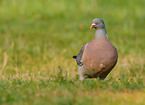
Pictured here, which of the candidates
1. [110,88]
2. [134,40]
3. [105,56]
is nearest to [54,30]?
[134,40]

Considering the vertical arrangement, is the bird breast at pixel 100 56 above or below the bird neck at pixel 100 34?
below

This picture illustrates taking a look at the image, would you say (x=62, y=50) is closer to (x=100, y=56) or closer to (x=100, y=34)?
(x=100, y=34)

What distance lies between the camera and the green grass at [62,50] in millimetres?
5168

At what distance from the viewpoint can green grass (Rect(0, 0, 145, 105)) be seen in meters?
5.17

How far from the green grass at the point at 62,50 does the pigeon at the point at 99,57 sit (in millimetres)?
309

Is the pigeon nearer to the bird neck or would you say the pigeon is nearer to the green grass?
the bird neck

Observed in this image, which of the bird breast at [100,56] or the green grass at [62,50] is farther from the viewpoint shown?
the bird breast at [100,56]

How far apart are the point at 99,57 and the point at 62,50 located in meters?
6.30

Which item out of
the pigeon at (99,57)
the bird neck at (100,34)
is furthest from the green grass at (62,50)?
the bird neck at (100,34)

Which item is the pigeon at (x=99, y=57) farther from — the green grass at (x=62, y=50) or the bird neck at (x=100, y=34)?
the green grass at (x=62, y=50)

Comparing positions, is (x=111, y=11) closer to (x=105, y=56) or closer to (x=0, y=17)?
(x=0, y=17)

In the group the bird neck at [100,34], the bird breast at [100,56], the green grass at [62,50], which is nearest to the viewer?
the green grass at [62,50]

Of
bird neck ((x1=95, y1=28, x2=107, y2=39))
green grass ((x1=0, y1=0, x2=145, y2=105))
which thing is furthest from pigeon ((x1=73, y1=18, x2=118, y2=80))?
green grass ((x1=0, y1=0, x2=145, y2=105))

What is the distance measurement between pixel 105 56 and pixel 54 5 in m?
12.9
